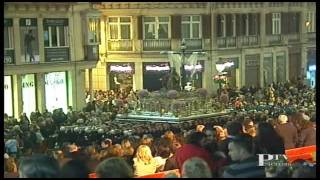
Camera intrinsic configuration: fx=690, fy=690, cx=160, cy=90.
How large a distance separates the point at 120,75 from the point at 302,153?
60.6ft

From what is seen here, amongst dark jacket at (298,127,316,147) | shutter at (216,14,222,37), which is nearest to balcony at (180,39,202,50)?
shutter at (216,14,222,37)

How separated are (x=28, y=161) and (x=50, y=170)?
0.36 metres

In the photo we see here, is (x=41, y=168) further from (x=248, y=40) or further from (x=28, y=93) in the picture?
(x=248, y=40)

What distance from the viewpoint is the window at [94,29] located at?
22.8 m

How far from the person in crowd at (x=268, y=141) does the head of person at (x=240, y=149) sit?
51 centimetres

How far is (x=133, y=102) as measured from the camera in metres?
16.1

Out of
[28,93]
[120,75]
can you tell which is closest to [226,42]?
[120,75]

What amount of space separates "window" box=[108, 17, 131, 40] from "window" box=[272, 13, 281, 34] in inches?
251

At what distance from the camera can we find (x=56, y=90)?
2128 cm

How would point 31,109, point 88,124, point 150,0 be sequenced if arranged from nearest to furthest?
point 88,124, point 31,109, point 150,0

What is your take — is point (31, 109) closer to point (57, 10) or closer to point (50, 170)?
point (57, 10)

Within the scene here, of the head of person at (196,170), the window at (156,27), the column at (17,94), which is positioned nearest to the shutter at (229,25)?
the window at (156,27)

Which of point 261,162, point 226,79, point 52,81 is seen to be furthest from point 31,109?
point 261,162

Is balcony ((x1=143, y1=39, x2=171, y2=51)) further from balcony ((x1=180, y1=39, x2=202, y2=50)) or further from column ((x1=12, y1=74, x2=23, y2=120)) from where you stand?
column ((x1=12, y1=74, x2=23, y2=120))
